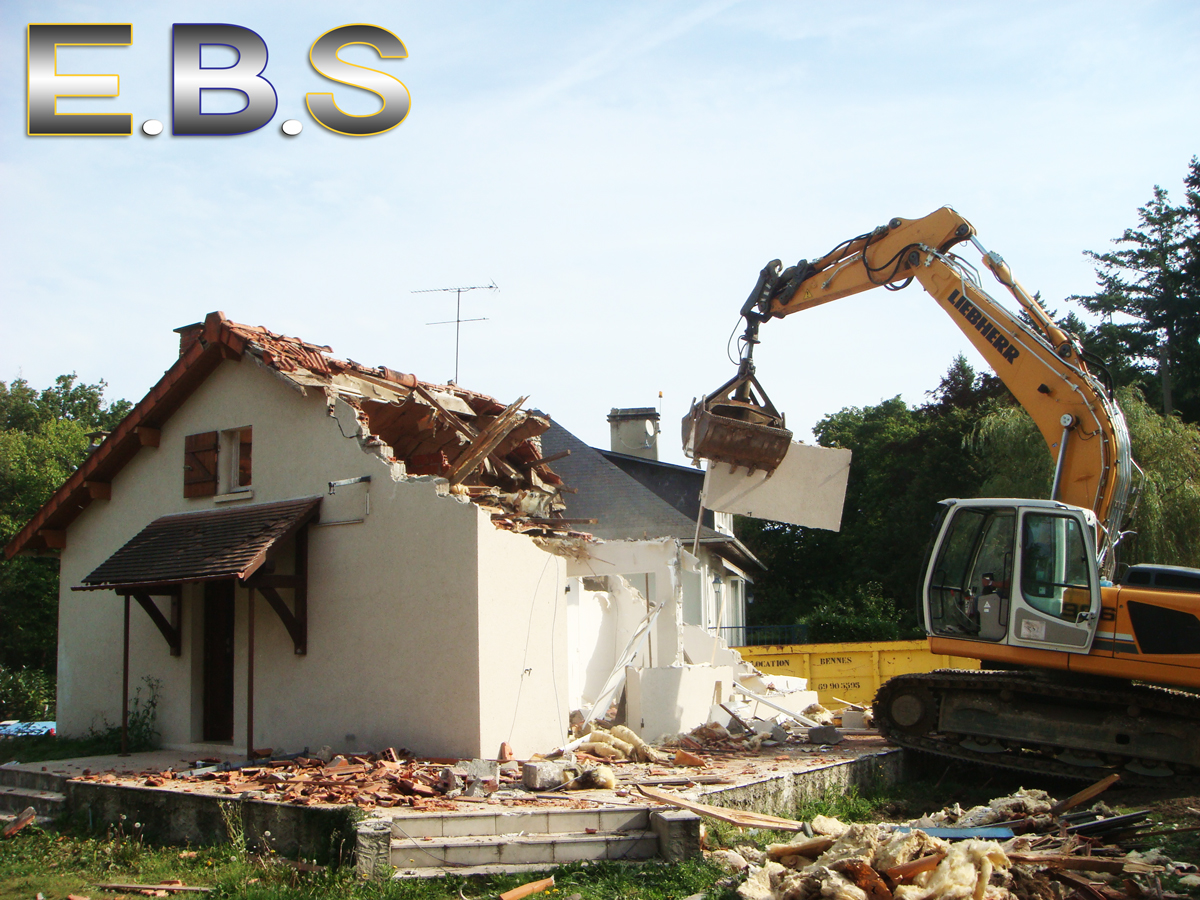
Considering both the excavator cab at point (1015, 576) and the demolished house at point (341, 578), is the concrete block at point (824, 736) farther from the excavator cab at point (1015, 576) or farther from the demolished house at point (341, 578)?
the excavator cab at point (1015, 576)

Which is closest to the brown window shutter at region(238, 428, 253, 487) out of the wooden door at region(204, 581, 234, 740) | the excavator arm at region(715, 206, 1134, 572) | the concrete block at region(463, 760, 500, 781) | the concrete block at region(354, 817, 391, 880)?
the wooden door at region(204, 581, 234, 740)

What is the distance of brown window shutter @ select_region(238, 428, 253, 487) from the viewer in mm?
14047

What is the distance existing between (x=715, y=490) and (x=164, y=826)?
24.0 ft

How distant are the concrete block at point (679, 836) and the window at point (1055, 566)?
194 inches

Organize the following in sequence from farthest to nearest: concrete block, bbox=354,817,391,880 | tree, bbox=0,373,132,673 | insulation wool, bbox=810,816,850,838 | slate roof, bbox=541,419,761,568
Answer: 1. tree, bbox=0,373,132,673
2. slate roof, bbox=541,419,761,568
3. concrete block, bbox=354,817,391,880
4. insulation wool, bbox=810,816,850,838

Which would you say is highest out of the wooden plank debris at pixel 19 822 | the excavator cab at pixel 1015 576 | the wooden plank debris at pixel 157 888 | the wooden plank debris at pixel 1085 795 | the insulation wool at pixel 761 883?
the excavator cab at pixel 1015 576

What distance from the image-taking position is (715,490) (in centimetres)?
A: 1312

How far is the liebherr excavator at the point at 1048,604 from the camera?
10289 millimetres

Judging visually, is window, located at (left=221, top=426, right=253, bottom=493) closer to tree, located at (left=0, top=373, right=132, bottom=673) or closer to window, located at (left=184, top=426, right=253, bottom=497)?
window, located at (left=184, top=426, right=253, bottom=497)

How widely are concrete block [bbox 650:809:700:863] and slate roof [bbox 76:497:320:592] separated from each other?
5.92 metres

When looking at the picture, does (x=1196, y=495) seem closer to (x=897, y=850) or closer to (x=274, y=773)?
(x=897, y=850)

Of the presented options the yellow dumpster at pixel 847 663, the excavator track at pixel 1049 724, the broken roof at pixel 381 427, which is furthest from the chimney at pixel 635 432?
the excavator track at pixel 1049 724

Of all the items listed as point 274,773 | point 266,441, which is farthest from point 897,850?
point 266,441

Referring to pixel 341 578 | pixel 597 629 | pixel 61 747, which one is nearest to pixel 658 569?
pixel 597 629
